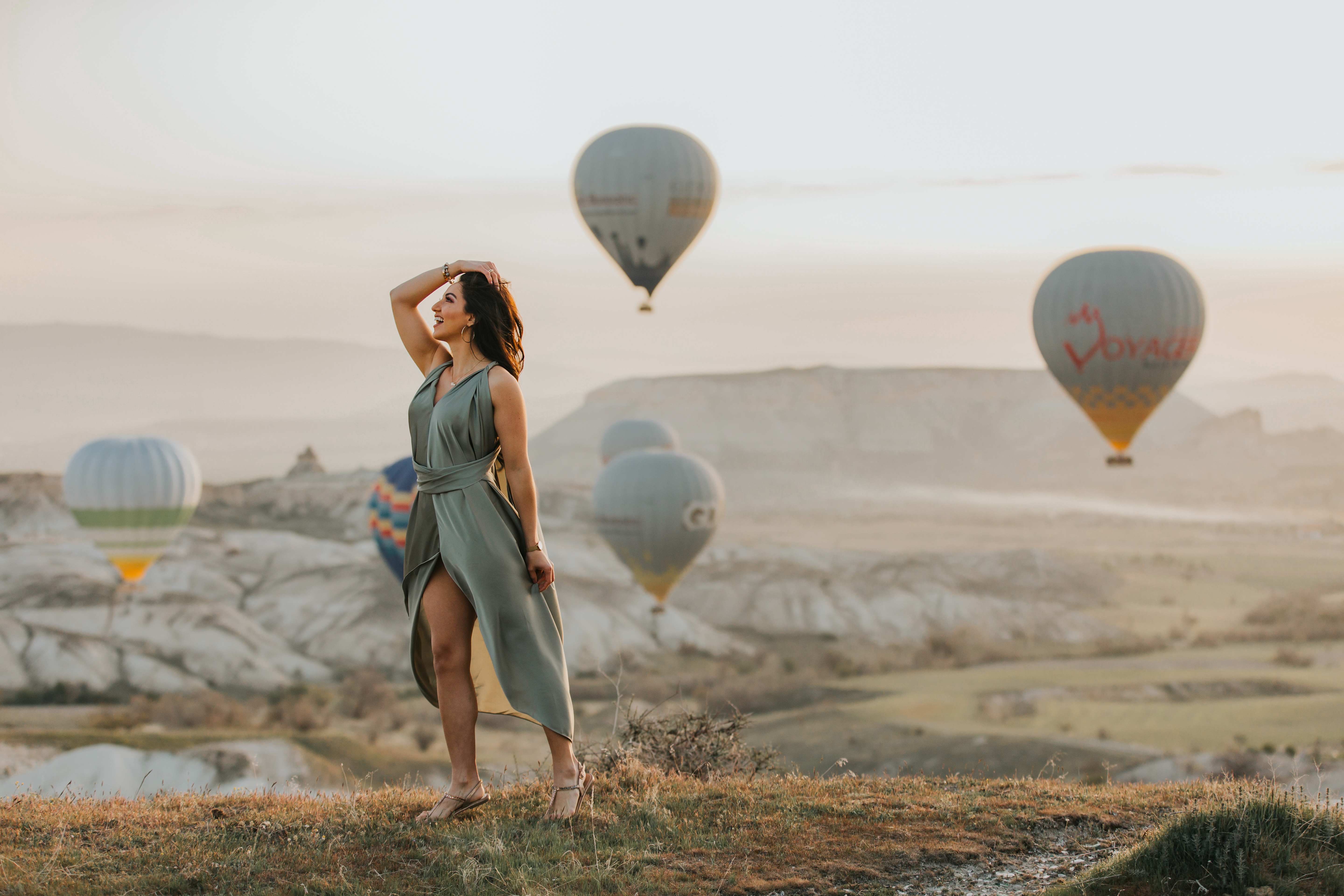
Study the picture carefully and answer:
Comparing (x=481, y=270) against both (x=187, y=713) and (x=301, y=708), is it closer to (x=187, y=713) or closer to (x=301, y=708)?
(x=301, y=708)

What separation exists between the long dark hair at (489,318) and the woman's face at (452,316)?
0.05 feet

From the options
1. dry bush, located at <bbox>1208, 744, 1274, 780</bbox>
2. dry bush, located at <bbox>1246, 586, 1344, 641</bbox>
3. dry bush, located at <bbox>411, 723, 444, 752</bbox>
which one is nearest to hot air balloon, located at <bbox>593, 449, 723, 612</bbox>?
dry bush, located at <bbox>411, 723, 444, 752</bbox>

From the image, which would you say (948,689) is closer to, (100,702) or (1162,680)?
(1162,680)

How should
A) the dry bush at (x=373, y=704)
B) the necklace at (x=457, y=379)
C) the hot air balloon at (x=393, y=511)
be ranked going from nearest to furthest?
the necklace at (x=457, y=379) → the hot air balloon at (x=393, y=511) → the dry bush at (x=373, y=704)

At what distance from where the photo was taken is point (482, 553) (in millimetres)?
4957

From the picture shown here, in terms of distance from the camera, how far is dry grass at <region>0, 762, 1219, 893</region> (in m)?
4.42

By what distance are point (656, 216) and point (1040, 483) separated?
112 metres

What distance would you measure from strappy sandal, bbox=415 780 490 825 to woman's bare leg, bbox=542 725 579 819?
0.30 metres

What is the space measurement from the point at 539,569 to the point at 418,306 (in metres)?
1.20

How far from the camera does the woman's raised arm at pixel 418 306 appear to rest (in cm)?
515

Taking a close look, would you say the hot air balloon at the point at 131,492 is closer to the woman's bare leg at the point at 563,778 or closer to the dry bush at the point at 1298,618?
the woman's bare leg at the point at 563,778

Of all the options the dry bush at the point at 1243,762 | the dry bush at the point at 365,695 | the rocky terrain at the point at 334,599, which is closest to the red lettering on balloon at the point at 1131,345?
the dry bush at the point at 1243,762

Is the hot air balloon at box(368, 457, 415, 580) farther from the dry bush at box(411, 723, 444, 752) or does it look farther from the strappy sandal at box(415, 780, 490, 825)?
the strappy sandal at box(415, 780, 490, 825)

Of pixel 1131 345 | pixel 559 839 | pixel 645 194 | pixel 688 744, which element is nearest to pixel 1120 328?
pixel 1131 345
